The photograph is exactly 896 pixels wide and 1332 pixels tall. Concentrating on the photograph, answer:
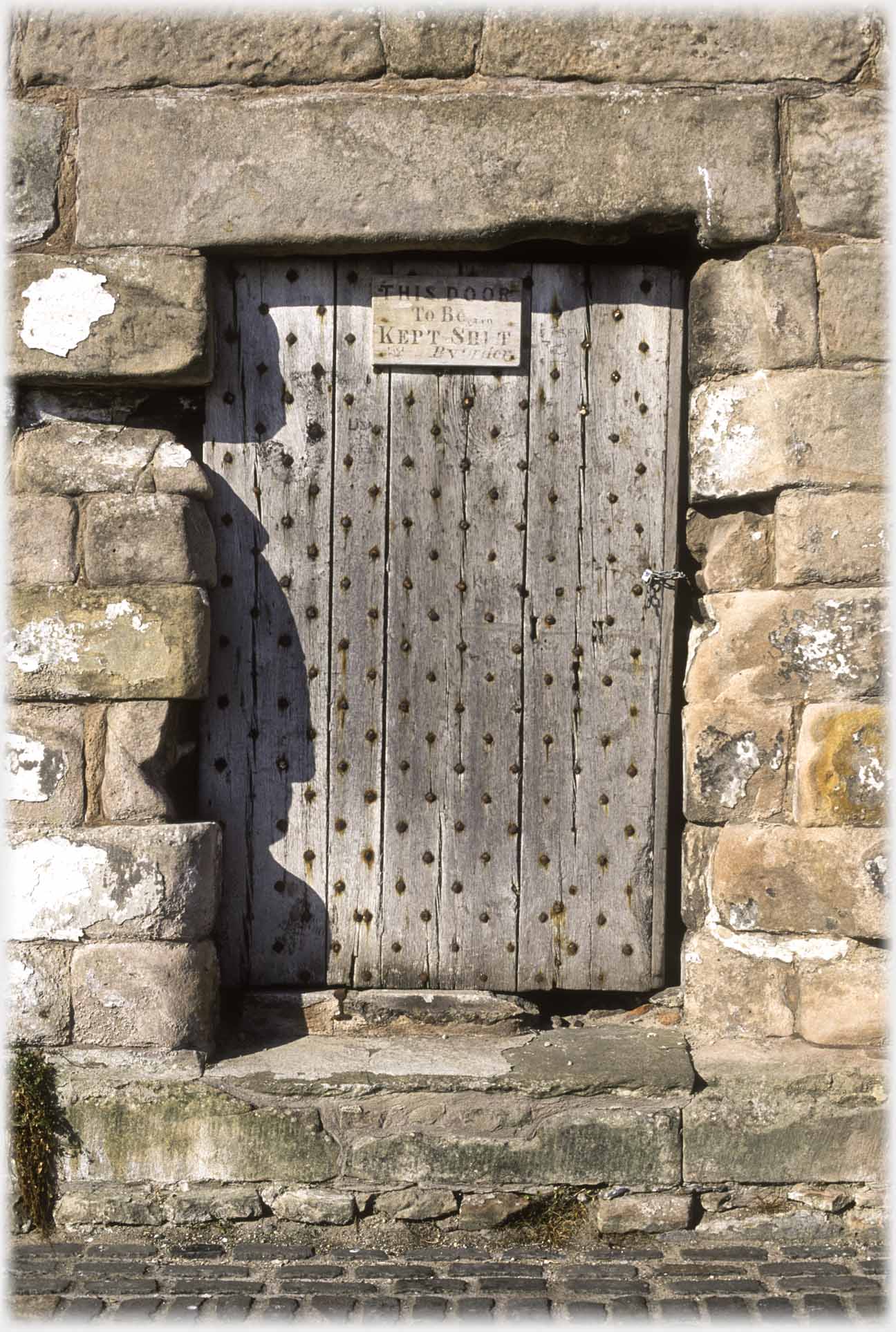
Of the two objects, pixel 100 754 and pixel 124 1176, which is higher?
pixel 100 754

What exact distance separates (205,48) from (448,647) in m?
1.73

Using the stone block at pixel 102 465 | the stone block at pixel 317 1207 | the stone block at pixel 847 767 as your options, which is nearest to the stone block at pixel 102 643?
the stone block at pixel 102 465

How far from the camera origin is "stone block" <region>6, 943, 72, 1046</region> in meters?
3.04

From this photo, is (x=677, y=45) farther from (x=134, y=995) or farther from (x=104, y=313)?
(x=134, y=995)

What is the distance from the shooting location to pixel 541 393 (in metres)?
3.37

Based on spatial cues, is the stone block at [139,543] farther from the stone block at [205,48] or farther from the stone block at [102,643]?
the stone block at [205,48]

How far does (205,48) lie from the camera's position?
3.12m

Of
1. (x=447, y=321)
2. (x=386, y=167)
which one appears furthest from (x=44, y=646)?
(x=386, y=167)

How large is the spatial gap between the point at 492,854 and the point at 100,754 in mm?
1114

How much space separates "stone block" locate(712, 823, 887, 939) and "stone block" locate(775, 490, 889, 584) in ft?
2.14

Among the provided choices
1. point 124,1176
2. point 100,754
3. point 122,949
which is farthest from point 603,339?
point 124,1176

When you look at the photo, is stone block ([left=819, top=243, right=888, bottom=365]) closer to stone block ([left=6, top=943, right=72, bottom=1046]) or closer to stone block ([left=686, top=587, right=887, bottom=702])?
stone block ([left=686, top=587, right=887, bottom=702])

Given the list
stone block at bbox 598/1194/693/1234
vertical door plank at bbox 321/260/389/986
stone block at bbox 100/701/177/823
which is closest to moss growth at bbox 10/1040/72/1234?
stone block at bbox 100/701/177/823

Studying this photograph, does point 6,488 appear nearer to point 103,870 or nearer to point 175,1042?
point 103,870
